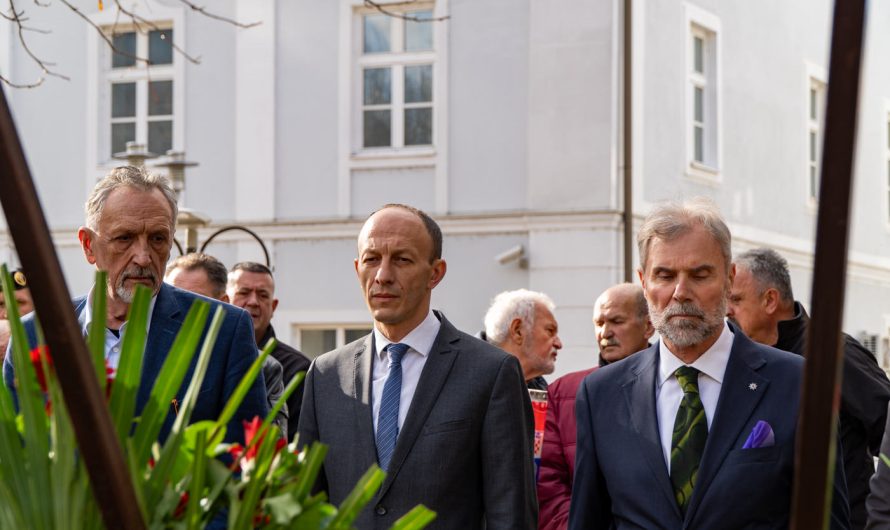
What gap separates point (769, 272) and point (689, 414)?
2637 millimetres

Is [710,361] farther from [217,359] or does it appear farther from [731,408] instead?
[217,359]

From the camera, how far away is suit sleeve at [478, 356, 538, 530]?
3658mm

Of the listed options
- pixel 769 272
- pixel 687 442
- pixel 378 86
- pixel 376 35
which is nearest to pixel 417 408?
pixel 687 442

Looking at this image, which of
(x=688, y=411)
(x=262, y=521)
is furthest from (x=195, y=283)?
(x=262, y=521)

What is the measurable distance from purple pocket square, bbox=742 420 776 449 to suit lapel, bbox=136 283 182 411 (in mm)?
1336

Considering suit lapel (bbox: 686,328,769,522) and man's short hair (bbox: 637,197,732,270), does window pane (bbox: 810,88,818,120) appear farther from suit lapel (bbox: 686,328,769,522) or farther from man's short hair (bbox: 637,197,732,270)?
suit lapel (bbox: 686,328,769,522)

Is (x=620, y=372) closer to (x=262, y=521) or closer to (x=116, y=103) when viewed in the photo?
(x=262, y=521)

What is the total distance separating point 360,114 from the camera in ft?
55.1

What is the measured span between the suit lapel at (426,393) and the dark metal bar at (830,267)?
2.45 m

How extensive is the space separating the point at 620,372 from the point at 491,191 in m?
12.7

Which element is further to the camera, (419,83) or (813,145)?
(813,145)

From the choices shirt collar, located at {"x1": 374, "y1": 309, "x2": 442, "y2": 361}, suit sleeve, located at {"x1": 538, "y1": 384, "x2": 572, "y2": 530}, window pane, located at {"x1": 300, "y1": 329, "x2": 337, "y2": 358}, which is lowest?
window pane, located at {"x1": 300, "y1": 329, "x2": 337, "y2": 358}

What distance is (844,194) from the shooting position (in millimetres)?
1276

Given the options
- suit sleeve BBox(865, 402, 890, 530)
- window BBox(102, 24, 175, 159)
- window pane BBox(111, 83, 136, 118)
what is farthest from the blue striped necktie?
window pane BBox(111, 83, 136, 118)
